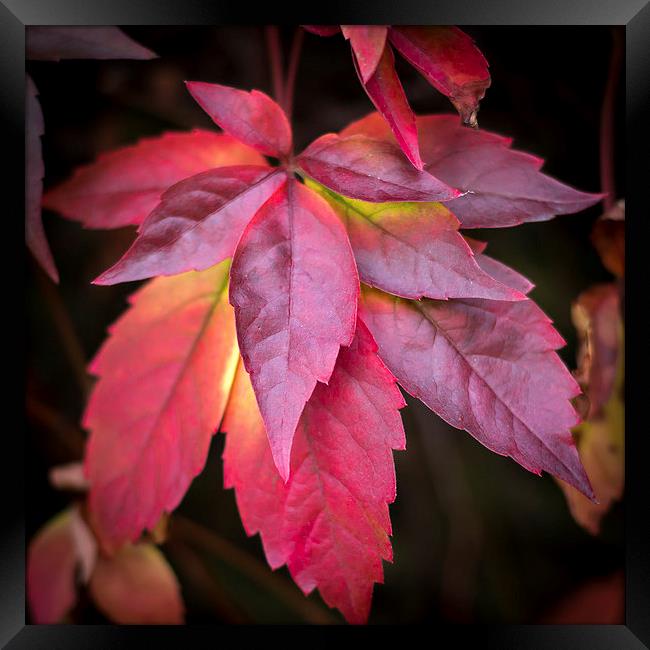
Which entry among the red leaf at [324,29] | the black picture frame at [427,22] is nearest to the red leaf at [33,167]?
the black picture frame at [427,22]

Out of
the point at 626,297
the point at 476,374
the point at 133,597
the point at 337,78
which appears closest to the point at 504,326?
the point at 476,374

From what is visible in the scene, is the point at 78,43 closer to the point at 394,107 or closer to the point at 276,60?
the point at 276,60

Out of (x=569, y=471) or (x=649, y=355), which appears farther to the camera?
(x=649, y=355)

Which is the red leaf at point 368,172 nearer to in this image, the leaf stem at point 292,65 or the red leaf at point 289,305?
the red leaf at point 289,305

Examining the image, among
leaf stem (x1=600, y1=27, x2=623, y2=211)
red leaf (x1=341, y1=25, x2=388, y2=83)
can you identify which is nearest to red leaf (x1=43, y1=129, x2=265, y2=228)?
red leaf (x1=341, y1=25, x2=388, y2=83)

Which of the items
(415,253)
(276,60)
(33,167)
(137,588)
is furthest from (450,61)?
(137,588)

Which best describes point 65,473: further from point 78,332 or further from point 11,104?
point 11,104
